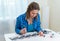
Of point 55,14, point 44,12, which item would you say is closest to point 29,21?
point 44,12

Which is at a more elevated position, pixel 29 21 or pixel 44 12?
pixel 44 12

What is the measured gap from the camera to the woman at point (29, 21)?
2.00 m

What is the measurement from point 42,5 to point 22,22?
0.95 meters

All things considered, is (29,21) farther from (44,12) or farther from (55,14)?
(55,14)

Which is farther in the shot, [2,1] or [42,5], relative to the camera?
[42,5]

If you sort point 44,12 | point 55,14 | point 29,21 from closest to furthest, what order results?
point 29,21, point 44,12, point 55,14

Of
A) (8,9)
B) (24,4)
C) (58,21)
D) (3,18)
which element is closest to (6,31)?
(3,18)

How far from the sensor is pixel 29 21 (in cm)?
212

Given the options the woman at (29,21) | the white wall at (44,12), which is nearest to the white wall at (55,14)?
the white wall at (44,12)

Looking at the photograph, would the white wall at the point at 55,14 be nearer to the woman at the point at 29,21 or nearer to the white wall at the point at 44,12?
the white wall at the point at 44,12

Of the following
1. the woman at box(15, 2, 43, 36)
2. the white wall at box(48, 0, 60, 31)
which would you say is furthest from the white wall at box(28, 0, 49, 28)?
the woman at box(15, 2, 43, 36)

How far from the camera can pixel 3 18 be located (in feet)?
8.59

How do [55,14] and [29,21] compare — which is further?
[55,14]

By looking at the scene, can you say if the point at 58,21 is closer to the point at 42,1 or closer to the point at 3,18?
the point at 42,1
